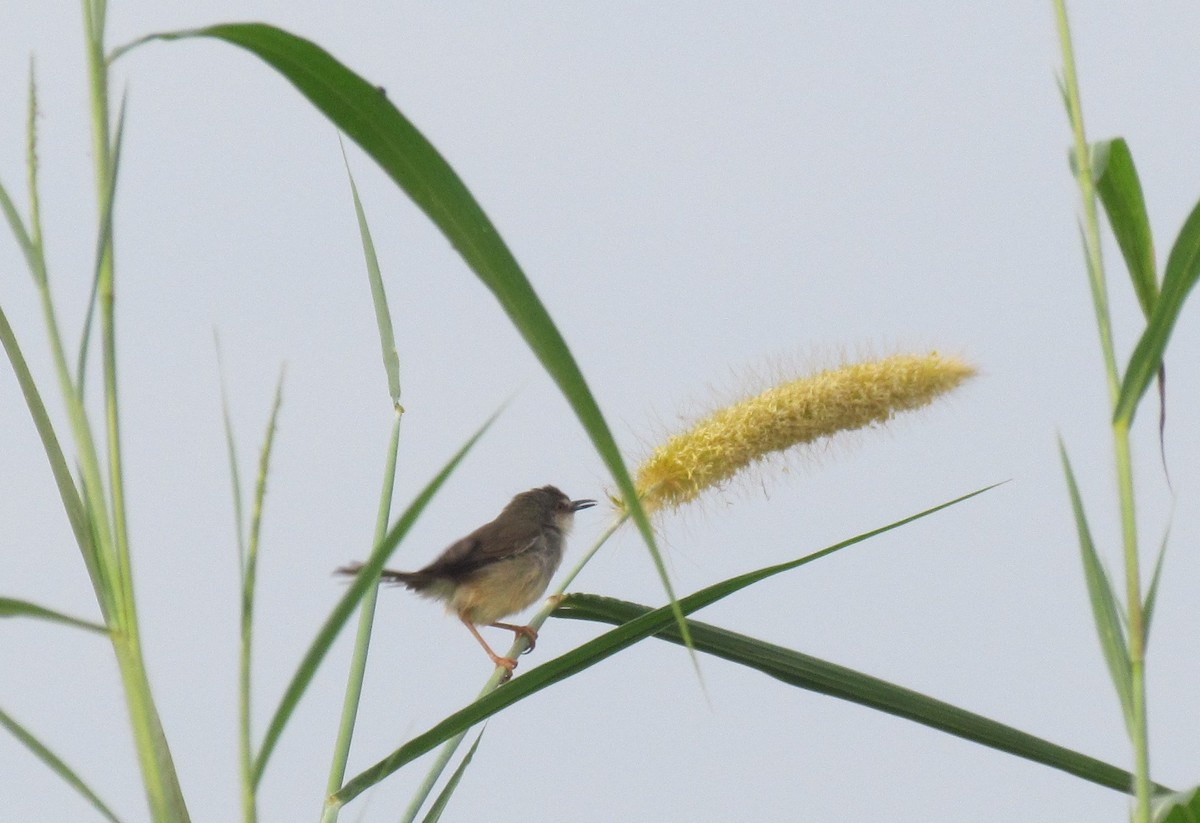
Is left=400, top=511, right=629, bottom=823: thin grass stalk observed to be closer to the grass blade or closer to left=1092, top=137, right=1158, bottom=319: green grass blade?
the grass blade

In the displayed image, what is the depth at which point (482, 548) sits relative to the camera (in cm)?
389

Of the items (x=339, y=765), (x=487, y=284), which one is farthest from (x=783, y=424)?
(x=487, y=284)

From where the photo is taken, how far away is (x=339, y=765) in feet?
5.00

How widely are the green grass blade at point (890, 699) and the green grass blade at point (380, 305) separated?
0.59 metres

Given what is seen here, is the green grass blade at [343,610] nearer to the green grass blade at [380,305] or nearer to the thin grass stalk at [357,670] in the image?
the thin grass stalk at [357,670]

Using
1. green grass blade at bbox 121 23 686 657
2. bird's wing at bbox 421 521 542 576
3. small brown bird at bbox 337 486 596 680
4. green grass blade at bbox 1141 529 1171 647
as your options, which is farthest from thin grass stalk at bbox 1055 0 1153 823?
bird's wing at bbox 421 521 542 576

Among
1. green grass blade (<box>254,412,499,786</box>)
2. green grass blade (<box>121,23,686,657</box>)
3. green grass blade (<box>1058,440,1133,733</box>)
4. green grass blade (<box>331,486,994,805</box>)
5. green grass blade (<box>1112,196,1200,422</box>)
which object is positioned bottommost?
green grass blade (<box>1058,440,1133,733</box>)

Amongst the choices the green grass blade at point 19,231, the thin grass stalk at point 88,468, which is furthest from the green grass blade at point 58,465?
the green grass blade at point 19,231

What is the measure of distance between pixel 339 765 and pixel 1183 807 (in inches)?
36.1

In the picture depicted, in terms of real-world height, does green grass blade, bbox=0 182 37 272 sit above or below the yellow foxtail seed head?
above

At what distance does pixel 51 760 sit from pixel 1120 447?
3.75 feet

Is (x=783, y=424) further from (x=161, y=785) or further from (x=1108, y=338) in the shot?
(x=161, y=785)

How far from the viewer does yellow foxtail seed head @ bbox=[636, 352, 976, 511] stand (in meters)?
2.20

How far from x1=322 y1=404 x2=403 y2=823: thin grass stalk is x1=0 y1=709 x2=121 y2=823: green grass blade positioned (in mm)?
261
